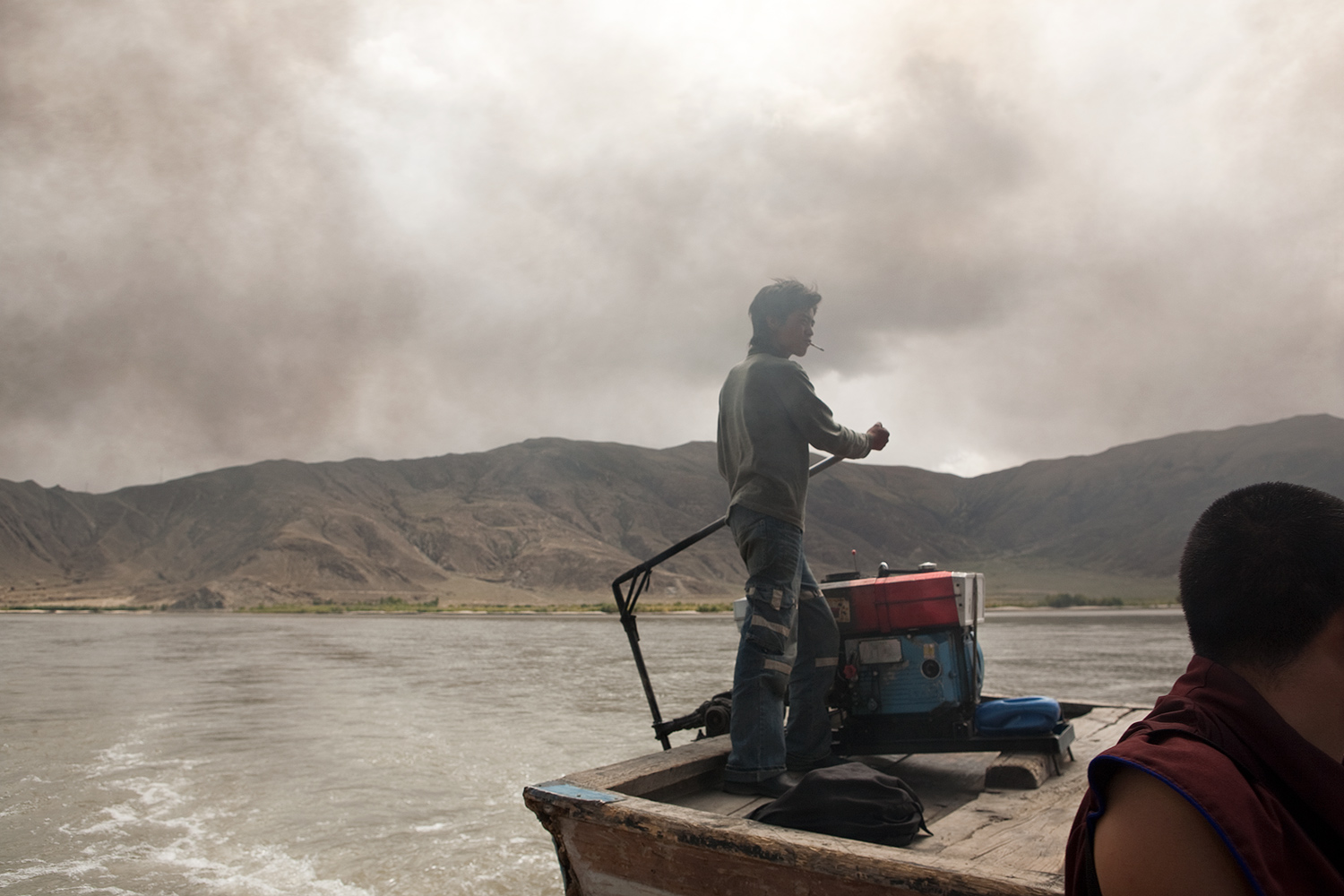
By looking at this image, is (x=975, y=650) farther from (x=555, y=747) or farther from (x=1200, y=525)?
(x=555, y=747)

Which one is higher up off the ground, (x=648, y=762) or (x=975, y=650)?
(x=975, y=650)

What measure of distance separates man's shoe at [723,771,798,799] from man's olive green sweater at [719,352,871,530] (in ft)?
3.55

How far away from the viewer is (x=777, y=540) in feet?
12.7

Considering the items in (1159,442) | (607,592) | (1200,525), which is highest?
(1159,442)

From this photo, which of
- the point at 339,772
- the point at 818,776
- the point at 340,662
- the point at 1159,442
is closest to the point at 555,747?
the point at 339,772

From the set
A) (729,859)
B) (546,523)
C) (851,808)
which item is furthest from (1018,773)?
(546,523)

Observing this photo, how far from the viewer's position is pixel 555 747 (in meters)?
8.38

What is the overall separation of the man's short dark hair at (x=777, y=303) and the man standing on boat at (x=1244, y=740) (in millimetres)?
2963

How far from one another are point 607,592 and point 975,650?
297ft

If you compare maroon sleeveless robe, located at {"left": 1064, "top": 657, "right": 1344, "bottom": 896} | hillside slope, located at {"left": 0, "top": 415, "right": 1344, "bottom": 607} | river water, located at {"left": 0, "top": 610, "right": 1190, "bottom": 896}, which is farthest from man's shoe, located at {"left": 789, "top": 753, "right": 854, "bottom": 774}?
hillside slope, located at {"left": 0, "top": 415, "right": 1344, "bottom": 607}

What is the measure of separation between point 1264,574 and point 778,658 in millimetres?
2605

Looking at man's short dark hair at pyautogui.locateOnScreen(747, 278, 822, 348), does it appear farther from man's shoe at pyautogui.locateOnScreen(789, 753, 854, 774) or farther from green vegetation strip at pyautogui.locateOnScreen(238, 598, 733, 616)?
green vegetation strip at pyautogui.locateOnScreen(238, 598, 733, 616)

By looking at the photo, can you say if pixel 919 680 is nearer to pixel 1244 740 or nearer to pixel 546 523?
pixel 1244 740

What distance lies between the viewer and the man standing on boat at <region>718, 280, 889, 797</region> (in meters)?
3.69
